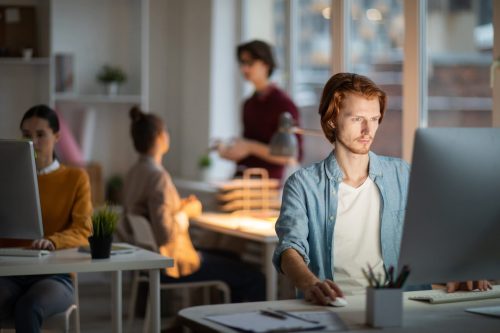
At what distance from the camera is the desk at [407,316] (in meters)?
2.00

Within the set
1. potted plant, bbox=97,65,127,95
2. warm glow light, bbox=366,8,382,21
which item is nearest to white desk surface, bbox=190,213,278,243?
warm glow light, bbox=366,8,382,21

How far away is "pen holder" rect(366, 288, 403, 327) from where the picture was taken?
6.57 ft

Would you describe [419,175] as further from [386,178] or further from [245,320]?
[386,178]

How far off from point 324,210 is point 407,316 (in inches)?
22.1

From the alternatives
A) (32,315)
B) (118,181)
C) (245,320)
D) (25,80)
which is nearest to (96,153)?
(118,181)

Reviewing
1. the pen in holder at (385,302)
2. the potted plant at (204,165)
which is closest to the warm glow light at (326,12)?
the potted plant at (204,165)

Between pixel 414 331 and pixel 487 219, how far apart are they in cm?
32

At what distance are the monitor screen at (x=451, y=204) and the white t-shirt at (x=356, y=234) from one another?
54cm

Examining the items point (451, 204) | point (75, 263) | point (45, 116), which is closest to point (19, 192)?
point (75, 263)

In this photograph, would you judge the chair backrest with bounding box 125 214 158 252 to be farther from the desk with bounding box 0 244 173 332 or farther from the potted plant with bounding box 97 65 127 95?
the potted plant with bounding box 97 65 127 95

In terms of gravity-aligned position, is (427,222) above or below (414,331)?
above

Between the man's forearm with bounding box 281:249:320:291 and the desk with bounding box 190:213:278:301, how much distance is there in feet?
5.90

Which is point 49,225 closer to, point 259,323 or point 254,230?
point 254,230

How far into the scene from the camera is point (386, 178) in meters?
2.67
